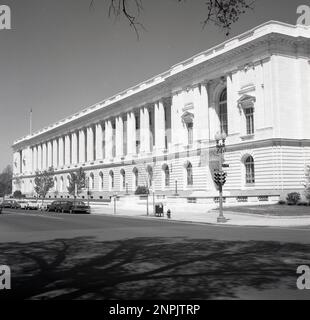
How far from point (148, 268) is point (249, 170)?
43.3 m

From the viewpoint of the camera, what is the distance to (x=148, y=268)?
10.6 meters

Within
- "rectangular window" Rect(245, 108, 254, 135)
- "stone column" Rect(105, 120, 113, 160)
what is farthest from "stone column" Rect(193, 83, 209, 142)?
"stone column" Rect(105, 120, 113, 160)

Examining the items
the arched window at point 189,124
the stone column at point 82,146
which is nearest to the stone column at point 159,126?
the arched window at point 189,124

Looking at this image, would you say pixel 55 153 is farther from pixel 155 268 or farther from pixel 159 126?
pixel 155 268

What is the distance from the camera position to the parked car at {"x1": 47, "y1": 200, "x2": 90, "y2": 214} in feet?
158

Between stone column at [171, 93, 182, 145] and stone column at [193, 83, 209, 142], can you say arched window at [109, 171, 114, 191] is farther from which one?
stone column at [193, 83, 209, 142]

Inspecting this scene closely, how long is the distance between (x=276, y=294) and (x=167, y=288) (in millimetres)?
2018

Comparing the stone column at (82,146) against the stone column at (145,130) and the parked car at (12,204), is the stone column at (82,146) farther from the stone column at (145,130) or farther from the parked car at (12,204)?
the parked car at (12,204)

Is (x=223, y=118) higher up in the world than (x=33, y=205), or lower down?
higher up

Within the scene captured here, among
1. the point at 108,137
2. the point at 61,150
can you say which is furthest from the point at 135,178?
the point at 61,150

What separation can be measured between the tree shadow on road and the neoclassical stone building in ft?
115

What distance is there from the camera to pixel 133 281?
9.02m

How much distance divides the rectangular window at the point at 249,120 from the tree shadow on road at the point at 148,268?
38502 millimetres
